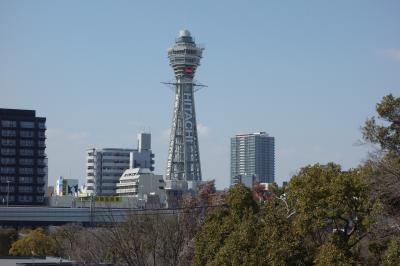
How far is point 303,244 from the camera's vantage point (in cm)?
3017

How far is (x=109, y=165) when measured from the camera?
655 feet

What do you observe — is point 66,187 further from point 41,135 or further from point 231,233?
point 231,233

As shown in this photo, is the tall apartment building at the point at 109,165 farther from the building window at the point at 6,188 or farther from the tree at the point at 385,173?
the tree at the point at 385,173

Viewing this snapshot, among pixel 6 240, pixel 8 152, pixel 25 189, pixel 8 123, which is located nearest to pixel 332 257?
pixel 6 240

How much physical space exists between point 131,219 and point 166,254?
3.93m

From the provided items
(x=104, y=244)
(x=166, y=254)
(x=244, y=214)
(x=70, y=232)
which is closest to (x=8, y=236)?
(x=70, y=232)

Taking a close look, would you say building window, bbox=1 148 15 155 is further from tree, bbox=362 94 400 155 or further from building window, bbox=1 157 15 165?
tree, bbox=362 94 400 155

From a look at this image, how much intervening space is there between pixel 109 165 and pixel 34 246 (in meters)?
126

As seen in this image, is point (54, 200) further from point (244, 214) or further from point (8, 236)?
point (244, 214)

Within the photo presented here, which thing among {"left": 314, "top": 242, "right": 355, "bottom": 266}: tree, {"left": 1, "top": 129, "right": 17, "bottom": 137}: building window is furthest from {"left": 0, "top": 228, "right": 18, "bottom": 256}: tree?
{"left": 314, "top": 242, "right": 355, "bottom": 266}: tree

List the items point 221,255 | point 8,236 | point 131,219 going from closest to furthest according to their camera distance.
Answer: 1. point 221,255
2. point 131,219
3. point 8,236

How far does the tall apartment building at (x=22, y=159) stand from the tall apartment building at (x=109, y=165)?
6502 cm

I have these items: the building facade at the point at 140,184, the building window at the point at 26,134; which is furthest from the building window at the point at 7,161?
the building facade at the point at 140,184

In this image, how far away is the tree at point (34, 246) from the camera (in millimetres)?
74125
